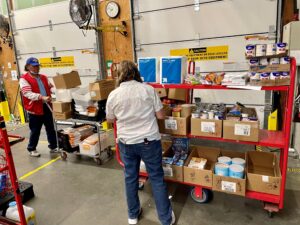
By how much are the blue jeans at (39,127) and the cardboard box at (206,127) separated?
2.65 meters

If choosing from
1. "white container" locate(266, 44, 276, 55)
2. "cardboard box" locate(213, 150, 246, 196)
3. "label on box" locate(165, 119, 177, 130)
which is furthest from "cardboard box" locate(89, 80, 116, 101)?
"white container" locate(266, 44, 276, 55)

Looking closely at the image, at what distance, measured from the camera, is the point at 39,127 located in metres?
3.90

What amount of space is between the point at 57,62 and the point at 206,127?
15.7ft

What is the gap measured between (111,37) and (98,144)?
2641mm

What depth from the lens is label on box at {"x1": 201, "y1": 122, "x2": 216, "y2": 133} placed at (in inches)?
89.0

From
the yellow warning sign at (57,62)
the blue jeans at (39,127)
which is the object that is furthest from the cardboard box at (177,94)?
the yellow warning sign at (57,62)

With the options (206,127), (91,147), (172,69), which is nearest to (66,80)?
(91,147)

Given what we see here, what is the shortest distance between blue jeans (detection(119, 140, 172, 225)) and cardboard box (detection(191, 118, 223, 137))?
1.50ft

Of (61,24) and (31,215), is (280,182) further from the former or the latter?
(61,24)

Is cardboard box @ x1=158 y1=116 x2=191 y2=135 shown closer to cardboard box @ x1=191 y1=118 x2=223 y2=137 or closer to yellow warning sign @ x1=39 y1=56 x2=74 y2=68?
cardboard box @ x1=191 y1=118 x2=223 y2=137

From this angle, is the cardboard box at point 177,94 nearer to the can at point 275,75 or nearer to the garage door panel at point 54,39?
the can at point 275,75

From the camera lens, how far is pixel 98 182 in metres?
3.08

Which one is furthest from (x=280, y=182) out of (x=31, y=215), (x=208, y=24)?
(x=208, y=24)

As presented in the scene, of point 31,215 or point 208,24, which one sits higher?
point 208,24
